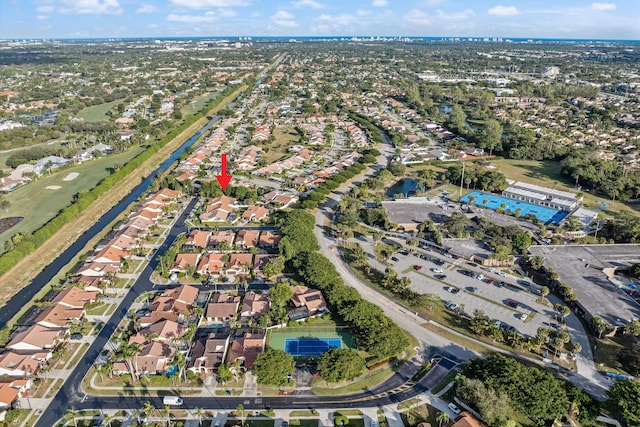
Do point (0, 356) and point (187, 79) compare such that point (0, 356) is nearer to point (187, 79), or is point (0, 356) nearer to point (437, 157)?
point (437, 157)

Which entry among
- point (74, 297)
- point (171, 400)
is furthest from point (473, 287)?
point (74, 297)

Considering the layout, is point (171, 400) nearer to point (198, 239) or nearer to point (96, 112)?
point (198, 239)

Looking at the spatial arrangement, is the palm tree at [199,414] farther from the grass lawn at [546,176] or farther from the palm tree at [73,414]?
the grass lawn at [546,176]

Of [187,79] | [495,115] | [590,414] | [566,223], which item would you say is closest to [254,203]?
[566,223]

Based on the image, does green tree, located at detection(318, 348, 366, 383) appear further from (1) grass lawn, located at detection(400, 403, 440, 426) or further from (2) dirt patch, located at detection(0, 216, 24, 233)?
(2) dirt patch, located at detection(0, 216, 24, 233)

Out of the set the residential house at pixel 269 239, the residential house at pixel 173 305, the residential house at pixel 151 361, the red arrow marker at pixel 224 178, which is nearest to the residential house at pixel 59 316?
the residential house at pixel 173 305

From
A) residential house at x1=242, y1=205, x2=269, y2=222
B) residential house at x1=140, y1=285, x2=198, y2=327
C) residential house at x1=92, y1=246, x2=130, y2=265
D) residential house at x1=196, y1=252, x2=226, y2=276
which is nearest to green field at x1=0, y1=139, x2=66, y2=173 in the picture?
residential house at x1=92, y1=246, x2=130, y2=265

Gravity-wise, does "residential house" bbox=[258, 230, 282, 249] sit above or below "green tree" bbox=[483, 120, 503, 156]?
below
